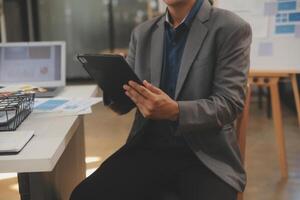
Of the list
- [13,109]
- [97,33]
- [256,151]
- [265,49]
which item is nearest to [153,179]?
[13,109]

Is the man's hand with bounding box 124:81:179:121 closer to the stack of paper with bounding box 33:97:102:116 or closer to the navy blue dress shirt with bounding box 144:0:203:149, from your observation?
the navy blue dress shirt with bounding box 144:0:203:149

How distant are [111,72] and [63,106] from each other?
15.3 inches

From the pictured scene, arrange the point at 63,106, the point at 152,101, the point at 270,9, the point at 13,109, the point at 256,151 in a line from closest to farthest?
the point at 152,101
the point at 13,109
the point at 63,106
the point at 270,9
the point at 256,151

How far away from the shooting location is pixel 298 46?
7.83 feet

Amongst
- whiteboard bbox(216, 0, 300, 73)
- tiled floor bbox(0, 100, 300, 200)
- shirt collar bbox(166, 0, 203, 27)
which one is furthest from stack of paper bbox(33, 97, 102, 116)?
whiteboard bbox(216, 0, 300, 73)

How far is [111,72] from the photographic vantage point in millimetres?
1276

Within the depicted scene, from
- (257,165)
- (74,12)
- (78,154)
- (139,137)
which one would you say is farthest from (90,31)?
(139,137)

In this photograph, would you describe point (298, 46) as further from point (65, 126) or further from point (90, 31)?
point (90, 31)

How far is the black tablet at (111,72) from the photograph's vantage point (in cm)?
121

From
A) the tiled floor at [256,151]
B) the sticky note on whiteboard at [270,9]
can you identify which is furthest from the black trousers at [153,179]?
the sticky note on whiteboard at [270,9]

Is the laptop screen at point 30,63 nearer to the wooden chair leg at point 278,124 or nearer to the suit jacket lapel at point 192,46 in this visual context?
the suit jacket lapel at point 192,46

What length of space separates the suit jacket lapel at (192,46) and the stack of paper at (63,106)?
0.37m

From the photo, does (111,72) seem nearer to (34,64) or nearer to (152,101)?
(152,101)

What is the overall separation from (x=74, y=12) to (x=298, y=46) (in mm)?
4133
